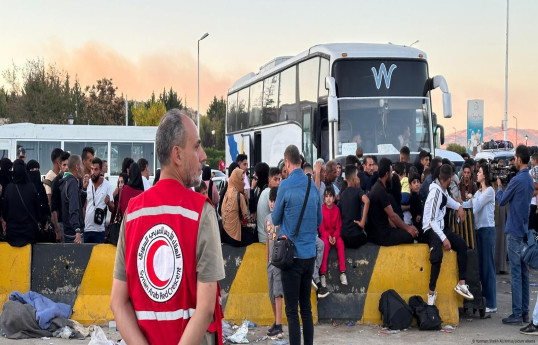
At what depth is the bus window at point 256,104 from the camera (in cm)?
2281

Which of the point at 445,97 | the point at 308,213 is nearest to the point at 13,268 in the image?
the point at 308,213

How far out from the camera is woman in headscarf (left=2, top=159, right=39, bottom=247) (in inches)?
386

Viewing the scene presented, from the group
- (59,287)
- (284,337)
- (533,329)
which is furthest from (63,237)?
(533,329)

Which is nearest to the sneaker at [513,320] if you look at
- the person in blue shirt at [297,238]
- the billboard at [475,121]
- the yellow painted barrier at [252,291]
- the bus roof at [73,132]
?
the yellow painted barrier at [252,291]

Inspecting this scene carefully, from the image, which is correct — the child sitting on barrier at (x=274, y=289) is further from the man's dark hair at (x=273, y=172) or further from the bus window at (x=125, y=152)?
the bus window at (x=125, y=152)

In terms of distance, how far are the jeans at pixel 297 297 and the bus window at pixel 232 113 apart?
18.8 m

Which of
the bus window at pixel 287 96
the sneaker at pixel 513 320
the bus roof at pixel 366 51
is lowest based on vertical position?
the sneaker at pixel 513 320

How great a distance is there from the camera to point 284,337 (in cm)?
930

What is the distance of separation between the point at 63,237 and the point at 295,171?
5.26 metres

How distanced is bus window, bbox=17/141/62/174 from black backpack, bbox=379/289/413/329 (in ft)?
66.5

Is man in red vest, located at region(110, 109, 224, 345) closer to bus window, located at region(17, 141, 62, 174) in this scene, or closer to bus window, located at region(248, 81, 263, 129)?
bus window, located at region(248, 81, 263, 129)

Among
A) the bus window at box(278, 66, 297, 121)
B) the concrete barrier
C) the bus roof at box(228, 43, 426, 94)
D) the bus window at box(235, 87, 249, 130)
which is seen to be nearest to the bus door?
the bus window at box(278, 66, 297, 121)

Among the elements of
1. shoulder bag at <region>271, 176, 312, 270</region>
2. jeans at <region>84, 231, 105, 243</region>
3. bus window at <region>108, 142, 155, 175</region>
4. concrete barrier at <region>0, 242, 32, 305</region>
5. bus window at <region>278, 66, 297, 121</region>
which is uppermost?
bus window at <region>278, 66, 297, 121</region>

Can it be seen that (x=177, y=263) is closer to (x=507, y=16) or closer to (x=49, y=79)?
(x=49, y=79)
